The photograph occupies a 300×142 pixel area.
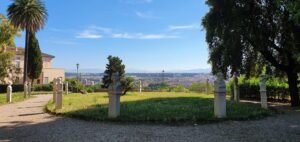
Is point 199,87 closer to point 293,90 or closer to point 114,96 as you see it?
point 293,90

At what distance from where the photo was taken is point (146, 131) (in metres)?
7.78

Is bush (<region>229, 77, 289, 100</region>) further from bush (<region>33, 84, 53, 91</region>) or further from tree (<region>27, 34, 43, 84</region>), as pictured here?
tree (<region>27, 34, 43, 84</region>)

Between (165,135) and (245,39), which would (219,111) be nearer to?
(165,135)

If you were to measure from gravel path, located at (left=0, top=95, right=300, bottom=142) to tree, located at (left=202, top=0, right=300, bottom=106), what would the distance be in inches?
233

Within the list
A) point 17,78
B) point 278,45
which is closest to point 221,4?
point 278,45

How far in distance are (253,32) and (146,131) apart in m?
9.17

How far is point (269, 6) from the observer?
1457cm

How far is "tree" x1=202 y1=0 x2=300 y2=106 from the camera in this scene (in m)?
14.3

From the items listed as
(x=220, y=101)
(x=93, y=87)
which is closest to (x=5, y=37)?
(x=93, y=87)

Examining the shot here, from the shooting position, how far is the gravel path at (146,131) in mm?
7035

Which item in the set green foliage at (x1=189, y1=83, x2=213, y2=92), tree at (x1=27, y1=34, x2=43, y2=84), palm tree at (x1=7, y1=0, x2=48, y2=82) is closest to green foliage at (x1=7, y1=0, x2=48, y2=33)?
palm tree at (x1=7, y1=0, x2=48, y2=82)

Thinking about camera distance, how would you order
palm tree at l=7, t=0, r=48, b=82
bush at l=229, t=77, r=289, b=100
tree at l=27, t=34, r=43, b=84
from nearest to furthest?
bush at l=229, t=77, r=289, b=100
palm tree at l=7, t=0, r=48, b=82
tree at l=27, t=34, r=43, b=84

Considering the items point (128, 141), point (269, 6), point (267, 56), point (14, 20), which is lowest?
point (128, 141)

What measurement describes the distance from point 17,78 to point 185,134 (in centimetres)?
4921
